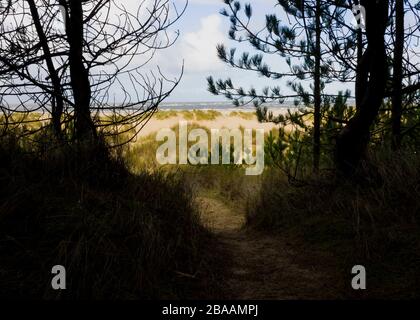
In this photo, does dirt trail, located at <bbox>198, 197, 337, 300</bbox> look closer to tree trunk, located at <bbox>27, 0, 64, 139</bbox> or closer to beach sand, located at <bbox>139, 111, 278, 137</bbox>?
tree trunk, located at <bbox>27, 0, 64, 139</bbox>

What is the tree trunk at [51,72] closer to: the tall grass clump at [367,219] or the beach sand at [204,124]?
the tall grass clump at [367,219]

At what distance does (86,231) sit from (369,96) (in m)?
3.16

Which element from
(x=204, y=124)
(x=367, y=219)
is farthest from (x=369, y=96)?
(x=204, y=124)

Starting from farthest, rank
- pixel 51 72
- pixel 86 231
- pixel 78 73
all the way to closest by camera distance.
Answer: pixel 78 73 → pixel 51 72 → pixel 86 231

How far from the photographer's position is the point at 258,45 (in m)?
5.92

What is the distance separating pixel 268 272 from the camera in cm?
392

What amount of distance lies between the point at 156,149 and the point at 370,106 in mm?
7578

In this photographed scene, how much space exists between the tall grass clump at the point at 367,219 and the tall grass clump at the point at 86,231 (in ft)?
4.09

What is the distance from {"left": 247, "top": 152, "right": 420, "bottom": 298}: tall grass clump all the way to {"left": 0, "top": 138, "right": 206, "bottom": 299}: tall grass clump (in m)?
1.25

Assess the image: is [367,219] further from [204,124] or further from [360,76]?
[204,124]

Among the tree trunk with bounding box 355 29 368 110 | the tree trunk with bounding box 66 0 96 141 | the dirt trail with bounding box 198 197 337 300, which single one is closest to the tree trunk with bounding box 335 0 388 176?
the tree trunk with bounding box 355 29 368 110

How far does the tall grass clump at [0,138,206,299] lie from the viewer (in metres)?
2.82

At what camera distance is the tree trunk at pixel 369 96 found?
14.6 feet
